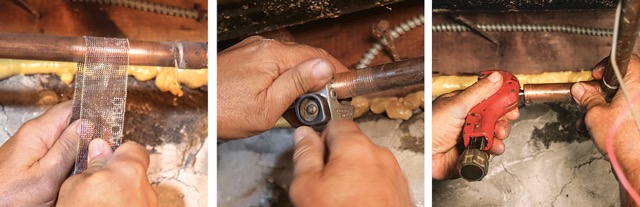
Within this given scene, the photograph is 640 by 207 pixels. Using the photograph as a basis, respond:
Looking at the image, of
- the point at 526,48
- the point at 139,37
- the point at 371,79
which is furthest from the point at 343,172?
the point at 139,37

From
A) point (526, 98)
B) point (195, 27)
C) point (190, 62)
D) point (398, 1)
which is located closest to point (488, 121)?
point (526, 98)

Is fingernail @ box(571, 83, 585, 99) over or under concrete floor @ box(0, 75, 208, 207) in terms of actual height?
over

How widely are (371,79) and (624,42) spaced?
459 mm

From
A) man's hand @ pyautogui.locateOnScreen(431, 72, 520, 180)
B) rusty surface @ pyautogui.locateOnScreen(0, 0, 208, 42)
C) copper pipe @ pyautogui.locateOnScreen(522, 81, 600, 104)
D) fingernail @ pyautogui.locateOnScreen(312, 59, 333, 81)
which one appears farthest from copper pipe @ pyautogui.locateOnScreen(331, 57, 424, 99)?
rusty surface @ pyautogui.locateOnScreen(0, 0, 208, 42)

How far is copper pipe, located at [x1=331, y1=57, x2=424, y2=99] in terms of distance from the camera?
4.08 ft

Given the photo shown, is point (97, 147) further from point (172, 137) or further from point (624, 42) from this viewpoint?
point (624, 42)

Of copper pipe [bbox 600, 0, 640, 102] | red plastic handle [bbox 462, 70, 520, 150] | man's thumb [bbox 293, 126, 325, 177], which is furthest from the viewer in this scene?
red plastic handle [bbox 462, 70, 520, 150]

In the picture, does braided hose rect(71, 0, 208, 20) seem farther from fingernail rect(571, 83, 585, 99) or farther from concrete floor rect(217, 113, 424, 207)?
fingernail rect(571, 83, 585, 99)

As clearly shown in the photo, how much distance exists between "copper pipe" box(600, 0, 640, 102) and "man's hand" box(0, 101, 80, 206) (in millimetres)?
1038

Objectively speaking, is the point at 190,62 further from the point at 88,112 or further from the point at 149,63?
the point at 88,112

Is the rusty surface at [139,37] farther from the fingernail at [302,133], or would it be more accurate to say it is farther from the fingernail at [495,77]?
the fingernail at [495,77]

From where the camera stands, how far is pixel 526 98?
1.34 m

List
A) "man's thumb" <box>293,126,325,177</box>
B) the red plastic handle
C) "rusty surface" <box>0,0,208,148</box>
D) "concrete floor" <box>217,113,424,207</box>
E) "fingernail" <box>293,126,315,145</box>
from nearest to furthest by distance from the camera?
"man's thumb" <box>293,126,325,177</box> < "fingernail" <box>293,126,315,145</box> < the red plastic handle < "concrete floor" <box>217,113,424,207</box> < "rusty surface" <box>0,0,208,148</box>

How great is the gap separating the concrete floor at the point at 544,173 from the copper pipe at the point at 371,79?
13.5 inches
